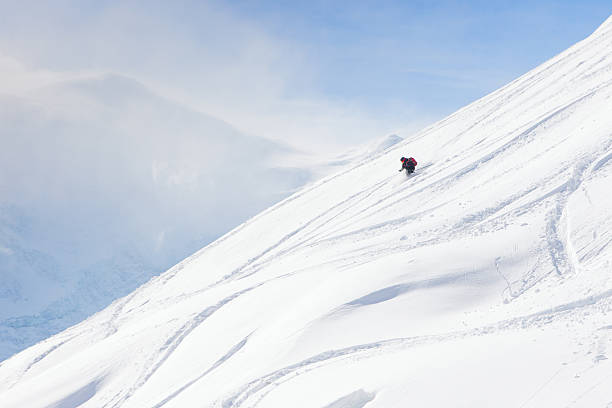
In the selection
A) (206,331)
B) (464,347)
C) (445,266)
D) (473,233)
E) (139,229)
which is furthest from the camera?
(139,229)

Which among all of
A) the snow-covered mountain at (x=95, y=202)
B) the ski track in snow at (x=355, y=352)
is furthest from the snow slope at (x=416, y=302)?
the snow-covered mountain at (x=95, y=202)

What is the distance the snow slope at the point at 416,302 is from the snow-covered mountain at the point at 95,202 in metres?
103

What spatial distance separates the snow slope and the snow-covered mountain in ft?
337

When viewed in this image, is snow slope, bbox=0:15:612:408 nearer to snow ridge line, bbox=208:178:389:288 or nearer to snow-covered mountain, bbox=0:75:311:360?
snow ridge line, bbox=208:178:389:288

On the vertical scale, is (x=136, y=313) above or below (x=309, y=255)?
above

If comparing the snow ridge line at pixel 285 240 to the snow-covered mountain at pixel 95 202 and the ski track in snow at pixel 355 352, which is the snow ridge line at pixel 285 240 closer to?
the ski track in snow at pixel 355 352

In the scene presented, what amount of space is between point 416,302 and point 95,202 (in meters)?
159

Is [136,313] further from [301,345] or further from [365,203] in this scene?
[301,345]

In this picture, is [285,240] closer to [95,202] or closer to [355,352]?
[355,352]

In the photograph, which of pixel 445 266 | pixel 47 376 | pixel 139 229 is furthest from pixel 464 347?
pixel 139 229

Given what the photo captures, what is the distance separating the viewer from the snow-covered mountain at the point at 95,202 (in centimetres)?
11888

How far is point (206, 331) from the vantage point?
14547 mm

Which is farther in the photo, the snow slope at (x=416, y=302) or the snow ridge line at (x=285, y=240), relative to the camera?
the snow ridge line at (x=285, y=240)

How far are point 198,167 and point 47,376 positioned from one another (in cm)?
16488
